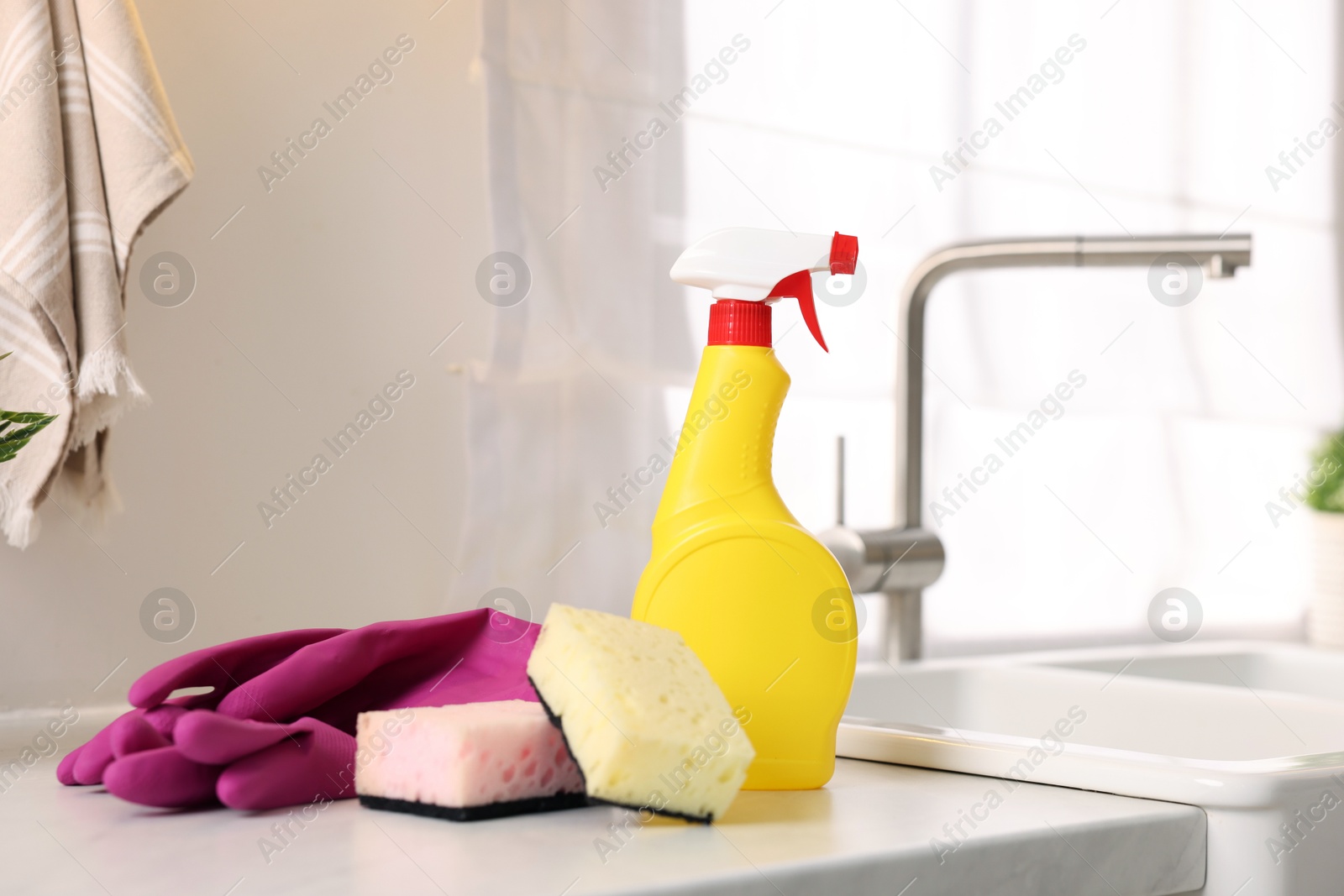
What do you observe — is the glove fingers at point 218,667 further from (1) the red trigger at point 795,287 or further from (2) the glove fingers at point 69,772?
(1) the red trigger at point 795,287

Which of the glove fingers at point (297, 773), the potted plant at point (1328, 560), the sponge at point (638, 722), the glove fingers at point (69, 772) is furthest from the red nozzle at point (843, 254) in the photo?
the potted plant at point (1328, 560)

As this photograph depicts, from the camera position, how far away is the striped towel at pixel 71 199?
0.74 meters

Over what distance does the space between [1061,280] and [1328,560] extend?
57cm

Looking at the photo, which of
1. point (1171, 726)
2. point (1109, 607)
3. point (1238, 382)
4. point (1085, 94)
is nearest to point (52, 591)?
point (1171, 726)

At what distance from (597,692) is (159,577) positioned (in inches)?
21.2

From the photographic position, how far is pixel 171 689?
555mm

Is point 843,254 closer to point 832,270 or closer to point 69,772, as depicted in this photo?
point 832,270

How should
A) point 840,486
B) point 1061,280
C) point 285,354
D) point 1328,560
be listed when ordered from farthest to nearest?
point 1328,560, point 1061,280, point 840,486, point 285,354

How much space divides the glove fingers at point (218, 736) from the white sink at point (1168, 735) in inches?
11.1

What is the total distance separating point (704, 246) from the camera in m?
0.60

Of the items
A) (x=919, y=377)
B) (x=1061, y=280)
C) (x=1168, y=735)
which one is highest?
(x=1061, y=280)

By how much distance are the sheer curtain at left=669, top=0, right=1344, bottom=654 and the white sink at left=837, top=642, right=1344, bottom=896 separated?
0.26m

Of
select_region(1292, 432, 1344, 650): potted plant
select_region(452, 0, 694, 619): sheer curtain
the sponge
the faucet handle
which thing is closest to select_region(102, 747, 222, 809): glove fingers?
the sponge

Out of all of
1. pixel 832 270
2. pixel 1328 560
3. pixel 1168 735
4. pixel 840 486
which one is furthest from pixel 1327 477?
pixel 832 270
